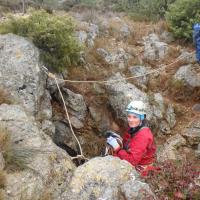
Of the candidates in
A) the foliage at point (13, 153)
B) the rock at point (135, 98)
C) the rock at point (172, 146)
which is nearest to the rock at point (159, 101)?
the rock at point (135, 98)

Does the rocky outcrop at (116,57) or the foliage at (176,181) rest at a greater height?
the foliage at (176,181)

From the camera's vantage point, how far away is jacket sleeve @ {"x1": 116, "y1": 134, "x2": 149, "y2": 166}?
244 inches

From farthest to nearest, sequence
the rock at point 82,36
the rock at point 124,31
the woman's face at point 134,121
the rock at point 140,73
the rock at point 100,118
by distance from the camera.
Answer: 1. the rock at point 124,31
2. the rock at point 82,36
3. the rock at point 140,73
4. the rock at point 100,118
5. the woman's face at point 134,121

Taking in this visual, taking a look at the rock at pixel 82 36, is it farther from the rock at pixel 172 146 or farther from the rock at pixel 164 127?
the rock at pixel 172 146

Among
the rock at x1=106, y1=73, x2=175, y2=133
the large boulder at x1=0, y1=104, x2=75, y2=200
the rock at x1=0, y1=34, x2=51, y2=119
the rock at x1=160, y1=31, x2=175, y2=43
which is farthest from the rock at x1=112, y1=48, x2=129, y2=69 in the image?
the large boulder at x1=0, y1=104, x2=75, y2=200

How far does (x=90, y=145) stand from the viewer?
29.2ft

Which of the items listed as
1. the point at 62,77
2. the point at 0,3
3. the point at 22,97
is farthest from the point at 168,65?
the point at 0,3

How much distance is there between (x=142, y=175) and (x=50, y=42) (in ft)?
14.6

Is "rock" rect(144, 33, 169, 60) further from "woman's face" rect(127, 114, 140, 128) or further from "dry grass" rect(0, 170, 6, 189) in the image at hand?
"dry grass" rect(0, 170, 6, 189)

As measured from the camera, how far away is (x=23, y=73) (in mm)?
7738

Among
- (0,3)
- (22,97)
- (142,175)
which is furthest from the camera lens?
(0,3)

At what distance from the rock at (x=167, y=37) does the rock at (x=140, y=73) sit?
7.35 feet

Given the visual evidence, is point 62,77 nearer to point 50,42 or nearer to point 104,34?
point 50,42

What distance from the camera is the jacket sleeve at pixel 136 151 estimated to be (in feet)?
20.3
